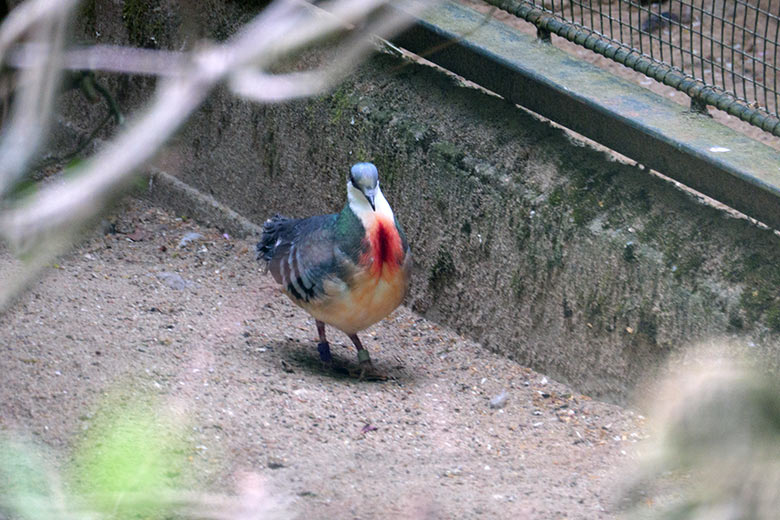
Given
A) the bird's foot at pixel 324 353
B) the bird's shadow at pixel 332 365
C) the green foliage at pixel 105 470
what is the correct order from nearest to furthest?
the green foliage at pixel 105 470 → the bird's shadow at pixel 332 365 → the bird's foot at pixel 324 353

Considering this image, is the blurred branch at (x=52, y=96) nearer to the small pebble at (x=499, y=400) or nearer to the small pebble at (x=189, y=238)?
the small pebble at (x=499, y=400)

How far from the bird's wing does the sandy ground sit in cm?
30

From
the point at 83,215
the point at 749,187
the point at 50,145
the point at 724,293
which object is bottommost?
the point at 50,145

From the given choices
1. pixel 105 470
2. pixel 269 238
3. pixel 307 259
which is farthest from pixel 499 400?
pixel 105 470

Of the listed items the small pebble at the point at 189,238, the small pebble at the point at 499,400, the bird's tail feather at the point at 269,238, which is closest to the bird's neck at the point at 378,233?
the bird's tail feather at the point at 269,238

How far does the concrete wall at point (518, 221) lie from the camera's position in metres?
3.43

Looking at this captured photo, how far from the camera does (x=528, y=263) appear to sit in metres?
3.88

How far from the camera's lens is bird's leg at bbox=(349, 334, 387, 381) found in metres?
3.92

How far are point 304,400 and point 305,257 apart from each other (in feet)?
1.91

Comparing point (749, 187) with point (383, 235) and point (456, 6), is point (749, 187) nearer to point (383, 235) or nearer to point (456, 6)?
point (383, 235)

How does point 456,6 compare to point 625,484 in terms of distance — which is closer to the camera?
→ point 625,484

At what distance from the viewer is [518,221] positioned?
12.8ft

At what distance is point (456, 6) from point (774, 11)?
2661 millimetres

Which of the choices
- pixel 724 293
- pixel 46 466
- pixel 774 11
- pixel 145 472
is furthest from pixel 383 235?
pixel 774 11
